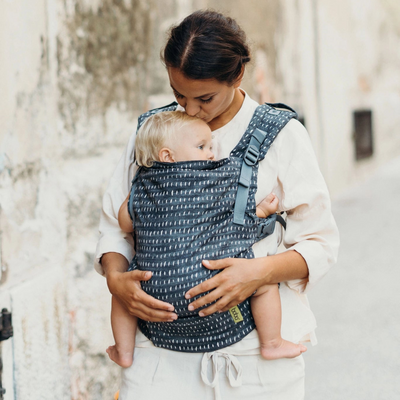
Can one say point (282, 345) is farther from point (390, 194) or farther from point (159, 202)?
point (390, 194)

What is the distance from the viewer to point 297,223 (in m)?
1.62

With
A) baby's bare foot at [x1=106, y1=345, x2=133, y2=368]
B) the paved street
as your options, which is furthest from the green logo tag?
the paved street

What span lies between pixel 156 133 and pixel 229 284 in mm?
463

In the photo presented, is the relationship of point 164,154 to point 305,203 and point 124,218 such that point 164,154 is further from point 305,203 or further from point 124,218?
point 305,203

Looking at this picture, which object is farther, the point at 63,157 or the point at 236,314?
the point at 63,157

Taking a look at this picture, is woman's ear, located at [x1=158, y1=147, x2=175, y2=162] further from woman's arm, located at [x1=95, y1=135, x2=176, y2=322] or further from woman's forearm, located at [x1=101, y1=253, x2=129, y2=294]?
woman's forearm, located at [x1=101, y1=253, x2=129, y2=294]

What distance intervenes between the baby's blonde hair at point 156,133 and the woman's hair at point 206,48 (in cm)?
13

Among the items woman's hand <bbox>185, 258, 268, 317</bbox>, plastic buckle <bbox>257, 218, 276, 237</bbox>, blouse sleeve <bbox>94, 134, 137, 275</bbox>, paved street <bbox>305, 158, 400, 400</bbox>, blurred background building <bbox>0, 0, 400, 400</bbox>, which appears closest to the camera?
woman's hand <bbox>185, 258, 268, 317</bbox>

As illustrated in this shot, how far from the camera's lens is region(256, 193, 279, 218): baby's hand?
5.20 feet

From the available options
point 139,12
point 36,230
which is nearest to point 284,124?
point 36,230

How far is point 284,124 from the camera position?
1.60 metres

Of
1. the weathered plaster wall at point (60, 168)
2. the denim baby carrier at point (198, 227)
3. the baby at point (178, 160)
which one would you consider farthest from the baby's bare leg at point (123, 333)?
the weathered plaster wall at point (60, 168)

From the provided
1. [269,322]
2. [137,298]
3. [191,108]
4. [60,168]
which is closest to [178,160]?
[191,108]

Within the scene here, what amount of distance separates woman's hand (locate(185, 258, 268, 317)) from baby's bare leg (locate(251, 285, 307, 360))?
62 millimetres
